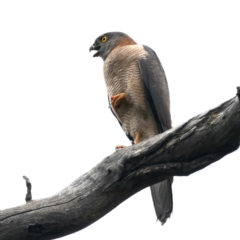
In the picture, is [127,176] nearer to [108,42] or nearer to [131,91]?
[131,91]

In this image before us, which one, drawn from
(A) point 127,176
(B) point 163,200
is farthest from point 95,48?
(A) point 127,176

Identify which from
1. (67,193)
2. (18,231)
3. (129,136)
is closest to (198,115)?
(67,193)

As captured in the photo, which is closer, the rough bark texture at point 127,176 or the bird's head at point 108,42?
the rough bark texture at point 127,176

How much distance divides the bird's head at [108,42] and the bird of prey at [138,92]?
0.51 m

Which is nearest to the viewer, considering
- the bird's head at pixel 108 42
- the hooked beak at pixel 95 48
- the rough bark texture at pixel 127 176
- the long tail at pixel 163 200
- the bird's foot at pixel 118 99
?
the rough bark texture at pixel 127 176

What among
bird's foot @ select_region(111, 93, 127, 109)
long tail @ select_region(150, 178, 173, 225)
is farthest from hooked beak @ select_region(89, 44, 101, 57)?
long tail @ select_region(150, 178, 173, 225)

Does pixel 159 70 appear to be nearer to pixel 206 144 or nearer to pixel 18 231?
pixel 206 144

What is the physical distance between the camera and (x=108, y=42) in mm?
7836

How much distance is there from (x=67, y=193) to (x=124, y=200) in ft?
1.51

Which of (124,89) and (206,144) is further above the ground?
(124,89)

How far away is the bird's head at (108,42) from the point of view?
7.67 meters

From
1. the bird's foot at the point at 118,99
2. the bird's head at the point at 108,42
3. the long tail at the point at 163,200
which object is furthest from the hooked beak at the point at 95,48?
the long tail at the point at 163,200

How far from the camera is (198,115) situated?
14.5 feet

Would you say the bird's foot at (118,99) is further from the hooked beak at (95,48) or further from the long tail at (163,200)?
the hooked beak at (95,48)
